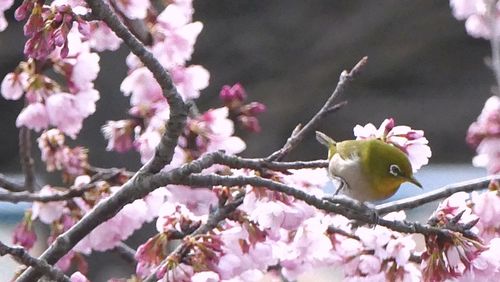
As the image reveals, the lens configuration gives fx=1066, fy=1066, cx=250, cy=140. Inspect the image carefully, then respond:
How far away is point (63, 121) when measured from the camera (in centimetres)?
164

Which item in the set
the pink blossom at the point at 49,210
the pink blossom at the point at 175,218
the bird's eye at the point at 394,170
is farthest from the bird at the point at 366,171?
the pink blossom at the point at 49,210

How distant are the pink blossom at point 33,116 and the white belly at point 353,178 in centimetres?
44

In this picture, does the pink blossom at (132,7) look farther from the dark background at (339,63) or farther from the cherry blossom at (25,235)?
the dark background at (339,63)

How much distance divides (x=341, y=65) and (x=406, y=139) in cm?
296

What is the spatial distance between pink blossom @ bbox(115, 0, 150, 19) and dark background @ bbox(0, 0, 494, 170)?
101 inches

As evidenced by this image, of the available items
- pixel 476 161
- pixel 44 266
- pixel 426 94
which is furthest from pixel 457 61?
pixel 44 266

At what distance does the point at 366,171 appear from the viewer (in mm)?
1486

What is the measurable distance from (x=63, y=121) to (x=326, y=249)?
462mm

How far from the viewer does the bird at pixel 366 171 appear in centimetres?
146

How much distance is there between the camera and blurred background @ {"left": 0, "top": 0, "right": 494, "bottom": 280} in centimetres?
428

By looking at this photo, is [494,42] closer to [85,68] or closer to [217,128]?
[217,128]

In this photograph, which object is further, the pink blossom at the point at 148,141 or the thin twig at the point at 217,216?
the pink blossom at the point at 148,141

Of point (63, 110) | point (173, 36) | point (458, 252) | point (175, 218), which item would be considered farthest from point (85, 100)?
point (458, 252)

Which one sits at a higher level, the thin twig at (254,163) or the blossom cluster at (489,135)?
the blossom cluster at (489,135)
